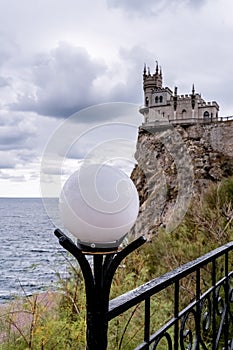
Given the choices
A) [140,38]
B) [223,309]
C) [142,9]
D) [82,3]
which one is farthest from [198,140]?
[223,309]

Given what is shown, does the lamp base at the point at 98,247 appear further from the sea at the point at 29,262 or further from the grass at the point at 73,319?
the grass at the point at 73,319

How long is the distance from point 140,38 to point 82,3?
7.98 m

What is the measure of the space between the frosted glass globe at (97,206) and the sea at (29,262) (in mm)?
73

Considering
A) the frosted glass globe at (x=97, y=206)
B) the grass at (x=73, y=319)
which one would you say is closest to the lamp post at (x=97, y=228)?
the frosted glass globe at (x=97, y=206)

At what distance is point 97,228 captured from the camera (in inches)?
32.0

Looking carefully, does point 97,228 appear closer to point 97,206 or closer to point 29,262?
point 97,206

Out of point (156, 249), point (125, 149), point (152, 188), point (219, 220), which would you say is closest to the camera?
point (125, 149)

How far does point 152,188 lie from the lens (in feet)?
4.65

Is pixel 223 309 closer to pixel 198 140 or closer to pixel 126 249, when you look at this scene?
pixel 126 249

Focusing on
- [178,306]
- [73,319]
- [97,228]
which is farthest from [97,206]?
[73,319]

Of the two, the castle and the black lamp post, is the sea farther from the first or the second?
the castle

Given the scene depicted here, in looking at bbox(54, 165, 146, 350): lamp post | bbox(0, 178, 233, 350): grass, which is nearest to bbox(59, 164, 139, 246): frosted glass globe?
bbox(54, 165, 146, 350): lamp post

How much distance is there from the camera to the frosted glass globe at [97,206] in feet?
2.68

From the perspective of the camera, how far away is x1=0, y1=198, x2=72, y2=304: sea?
5551mm
